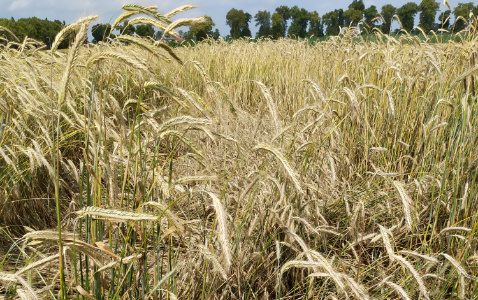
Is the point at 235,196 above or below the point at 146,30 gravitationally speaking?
below

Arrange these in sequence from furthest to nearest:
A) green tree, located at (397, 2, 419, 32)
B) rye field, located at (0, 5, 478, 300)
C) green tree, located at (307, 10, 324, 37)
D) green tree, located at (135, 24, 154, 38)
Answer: green tree, located at (307, 10, 324, 37) < green tree, located at (397, 2, 419, 32) < green tree, located at (135, 24, 154, 38) < rye field, located at (0, 5, 478, 300)

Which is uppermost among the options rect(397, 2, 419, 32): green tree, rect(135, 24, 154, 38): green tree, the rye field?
rect(397, 2, 419, 32): green tree

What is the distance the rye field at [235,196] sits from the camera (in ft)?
3.76

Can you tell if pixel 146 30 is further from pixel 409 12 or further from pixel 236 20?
pixel 409 12

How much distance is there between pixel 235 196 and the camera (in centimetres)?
208

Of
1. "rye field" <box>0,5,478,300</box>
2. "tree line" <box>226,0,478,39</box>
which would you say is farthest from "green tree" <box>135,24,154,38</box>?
"tree line" <box>226,0,478,39</box>

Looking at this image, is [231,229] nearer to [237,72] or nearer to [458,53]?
[458,53]

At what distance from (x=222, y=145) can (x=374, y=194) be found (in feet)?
4.10

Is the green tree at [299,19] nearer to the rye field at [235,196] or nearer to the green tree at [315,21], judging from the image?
the green tree at [315,21]

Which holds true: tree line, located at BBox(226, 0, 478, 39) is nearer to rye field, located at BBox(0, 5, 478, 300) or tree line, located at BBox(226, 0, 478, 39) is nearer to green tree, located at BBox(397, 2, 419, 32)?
green tree, located at BBox(397, 2, 419, 32)

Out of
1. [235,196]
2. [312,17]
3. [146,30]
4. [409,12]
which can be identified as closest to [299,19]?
[312,17]

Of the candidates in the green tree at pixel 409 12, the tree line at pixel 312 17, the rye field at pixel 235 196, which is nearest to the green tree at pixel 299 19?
the tree line at pixel 312 17

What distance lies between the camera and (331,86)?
11.7ft

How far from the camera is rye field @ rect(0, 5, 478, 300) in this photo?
45.2 inches
